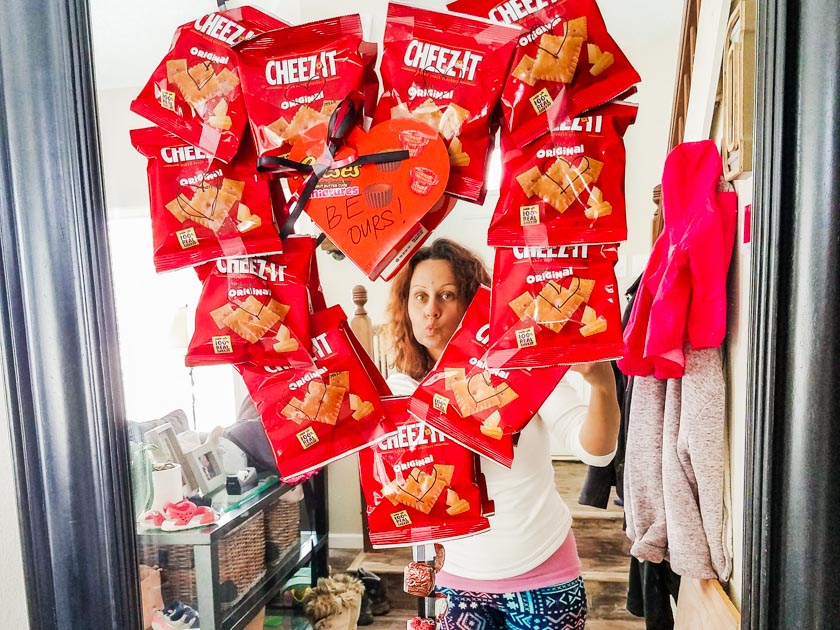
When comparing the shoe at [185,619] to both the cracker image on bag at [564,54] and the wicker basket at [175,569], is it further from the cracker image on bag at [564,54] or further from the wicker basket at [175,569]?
the cracker image on bag at [564,54]

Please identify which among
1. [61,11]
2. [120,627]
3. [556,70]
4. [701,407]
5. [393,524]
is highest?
[61,11]

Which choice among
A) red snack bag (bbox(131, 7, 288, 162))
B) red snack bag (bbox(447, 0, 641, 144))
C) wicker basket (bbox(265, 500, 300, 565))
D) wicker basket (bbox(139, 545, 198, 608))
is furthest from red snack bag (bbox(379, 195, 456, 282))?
wicker basket (bbox(139, 545, 198, 608))

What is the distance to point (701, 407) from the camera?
65 centimetres

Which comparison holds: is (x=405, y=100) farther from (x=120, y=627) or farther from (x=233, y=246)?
(x=120, y=627)

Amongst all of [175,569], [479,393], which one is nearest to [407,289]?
[479,393]

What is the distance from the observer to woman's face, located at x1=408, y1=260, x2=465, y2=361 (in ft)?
2.20

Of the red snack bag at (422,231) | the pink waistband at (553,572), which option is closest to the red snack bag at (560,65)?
the red snack bag at (422,231)

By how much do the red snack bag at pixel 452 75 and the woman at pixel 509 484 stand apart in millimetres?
114

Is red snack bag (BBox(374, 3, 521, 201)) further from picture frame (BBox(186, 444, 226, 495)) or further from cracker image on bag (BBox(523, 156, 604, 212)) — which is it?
picture frame (BBox(186, 444, 226, 495))

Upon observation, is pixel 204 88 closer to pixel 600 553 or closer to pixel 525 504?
pixel 525 504

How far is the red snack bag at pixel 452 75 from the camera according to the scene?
1.92 feet

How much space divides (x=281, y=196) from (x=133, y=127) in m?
0.22

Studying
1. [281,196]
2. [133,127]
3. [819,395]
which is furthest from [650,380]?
[133,127]

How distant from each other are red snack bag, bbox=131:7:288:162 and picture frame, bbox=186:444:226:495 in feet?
1.28
